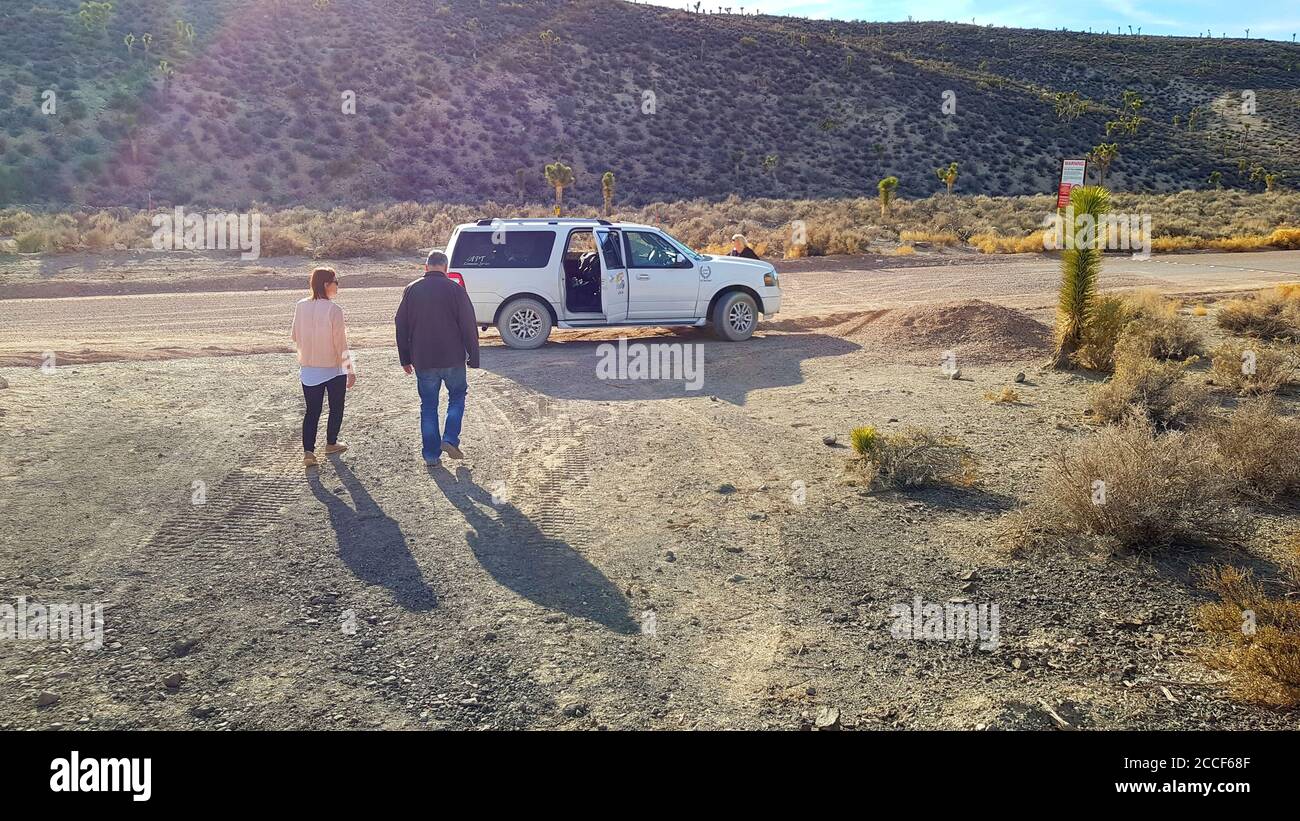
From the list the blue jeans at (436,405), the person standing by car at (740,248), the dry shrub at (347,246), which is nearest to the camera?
the blue jeans at (436,405)

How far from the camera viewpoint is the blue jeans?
26.8 ft

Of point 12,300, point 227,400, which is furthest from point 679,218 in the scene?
point 227,400

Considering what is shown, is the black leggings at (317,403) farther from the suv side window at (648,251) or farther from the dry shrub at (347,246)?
the dry shrub at (347,246)

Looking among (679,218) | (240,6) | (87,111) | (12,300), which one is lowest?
(12,300)

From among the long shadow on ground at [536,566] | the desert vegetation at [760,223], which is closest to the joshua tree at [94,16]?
the desert vegetation at [760,223]

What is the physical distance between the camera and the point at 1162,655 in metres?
4.87

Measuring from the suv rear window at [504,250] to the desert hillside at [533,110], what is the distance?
33.5 metres

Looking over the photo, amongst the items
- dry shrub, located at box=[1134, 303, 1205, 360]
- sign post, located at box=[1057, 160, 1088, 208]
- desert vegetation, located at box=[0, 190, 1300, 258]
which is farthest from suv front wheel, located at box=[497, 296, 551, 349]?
sign post, located at box=[1057, 160, 1088, 208]

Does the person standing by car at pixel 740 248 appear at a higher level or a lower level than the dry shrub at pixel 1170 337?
higher

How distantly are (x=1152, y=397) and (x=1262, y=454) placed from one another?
236cm

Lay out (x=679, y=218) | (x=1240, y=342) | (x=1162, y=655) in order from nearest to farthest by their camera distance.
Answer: (x=1162, y=655)
(x=1240, y=342)
(x=679, y=218)

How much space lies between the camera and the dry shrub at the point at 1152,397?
9.25 m
